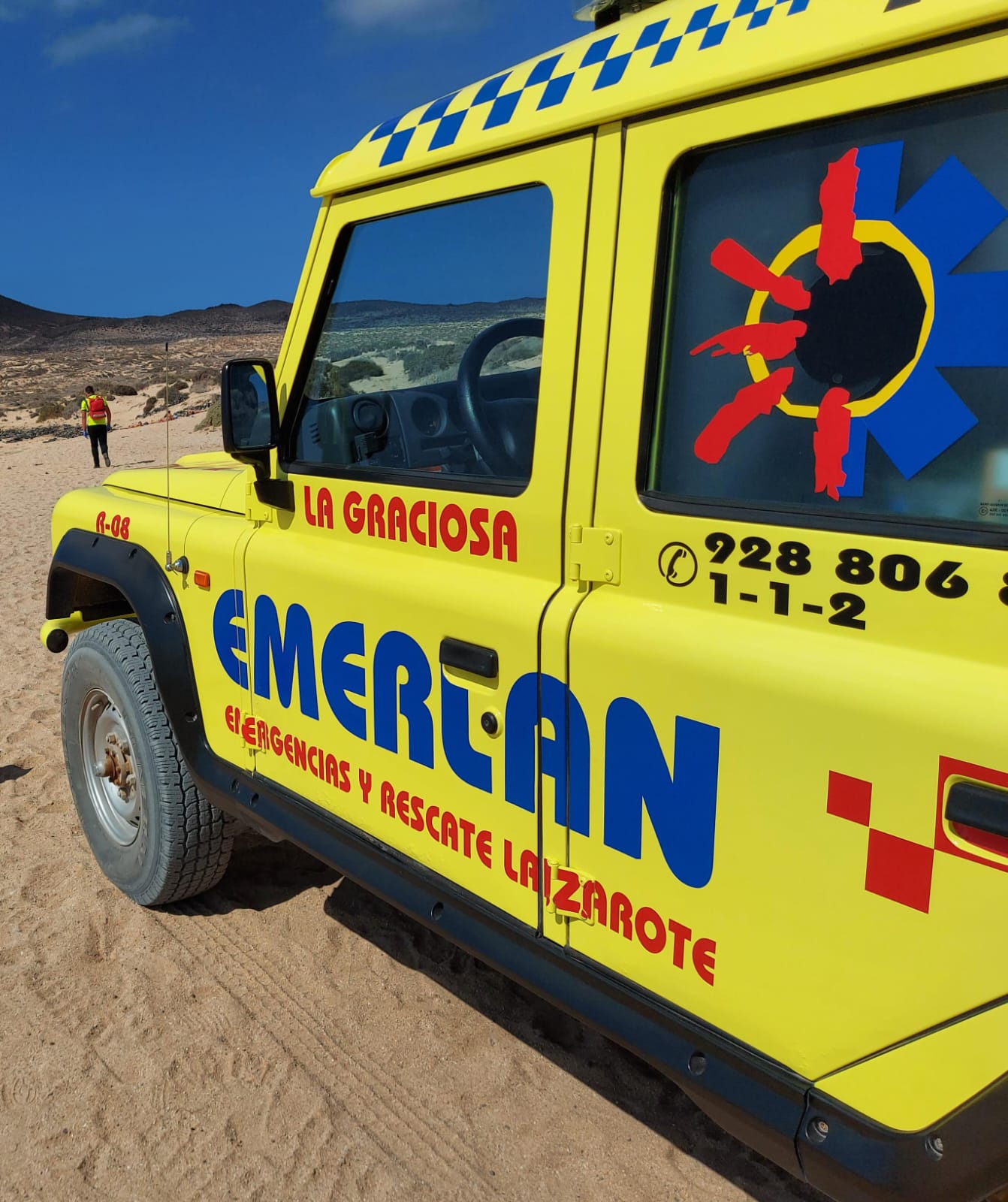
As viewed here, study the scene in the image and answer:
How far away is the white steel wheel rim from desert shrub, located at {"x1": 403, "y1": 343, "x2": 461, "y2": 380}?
1.71 m

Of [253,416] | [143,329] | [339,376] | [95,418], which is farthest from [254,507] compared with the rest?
[143,329]

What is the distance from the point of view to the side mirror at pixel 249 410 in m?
2.43

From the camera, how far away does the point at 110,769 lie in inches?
139

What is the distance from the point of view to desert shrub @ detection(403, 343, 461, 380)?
2.26 m

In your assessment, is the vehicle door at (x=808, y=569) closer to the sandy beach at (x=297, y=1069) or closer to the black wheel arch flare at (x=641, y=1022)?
the black wheel arch flare at (x=641, y=1022)

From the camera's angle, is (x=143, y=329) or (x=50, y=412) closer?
(x=50, y=412)

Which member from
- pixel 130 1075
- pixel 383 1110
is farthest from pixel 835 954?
pixel 130 1075

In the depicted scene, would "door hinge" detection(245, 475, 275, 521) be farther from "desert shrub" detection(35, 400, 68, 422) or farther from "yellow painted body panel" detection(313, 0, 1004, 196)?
"desert shrub" detection(35, 400, 68, 422)

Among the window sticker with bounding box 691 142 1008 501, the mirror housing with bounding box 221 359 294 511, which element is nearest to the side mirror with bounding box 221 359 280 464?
the mirror housing with bounding box 221 359 294 511

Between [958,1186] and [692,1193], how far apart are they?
3.40ft

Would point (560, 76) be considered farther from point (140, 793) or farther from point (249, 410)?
point (140, 793)

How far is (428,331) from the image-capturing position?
2.30m

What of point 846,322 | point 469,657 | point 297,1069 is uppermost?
point 846,322

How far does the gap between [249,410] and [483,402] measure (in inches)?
25.5
